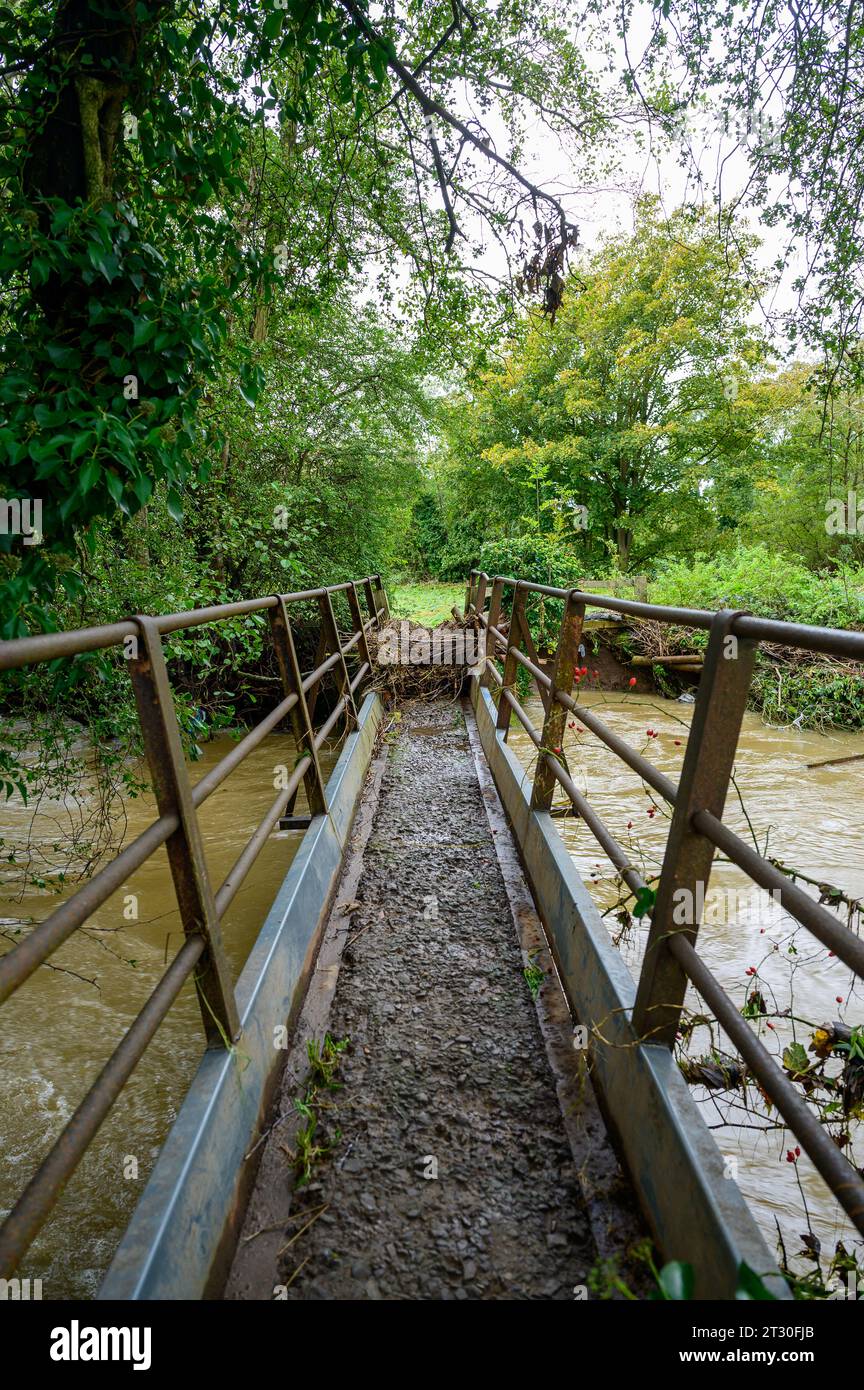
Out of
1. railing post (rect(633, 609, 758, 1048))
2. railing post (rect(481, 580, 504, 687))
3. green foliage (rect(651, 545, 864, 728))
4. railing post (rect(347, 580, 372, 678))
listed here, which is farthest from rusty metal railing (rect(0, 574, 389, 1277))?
green foliage (rect(651, 545, 864, 728))

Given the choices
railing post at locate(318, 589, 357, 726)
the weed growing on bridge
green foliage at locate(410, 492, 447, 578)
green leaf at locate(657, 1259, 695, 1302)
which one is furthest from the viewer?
green foliage at locate(410, 492, 447, 578)

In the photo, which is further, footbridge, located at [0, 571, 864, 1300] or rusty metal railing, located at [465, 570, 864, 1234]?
footbridge, located at [0, 571, 864, 1300]

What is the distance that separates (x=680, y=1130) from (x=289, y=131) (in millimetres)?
10283

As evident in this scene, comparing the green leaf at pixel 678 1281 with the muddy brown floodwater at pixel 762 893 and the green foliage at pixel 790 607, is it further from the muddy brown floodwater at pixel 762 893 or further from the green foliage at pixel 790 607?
the green foliage at pixel 790 607

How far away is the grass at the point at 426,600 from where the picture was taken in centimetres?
1546

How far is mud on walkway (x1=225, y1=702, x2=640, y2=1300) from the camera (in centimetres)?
151

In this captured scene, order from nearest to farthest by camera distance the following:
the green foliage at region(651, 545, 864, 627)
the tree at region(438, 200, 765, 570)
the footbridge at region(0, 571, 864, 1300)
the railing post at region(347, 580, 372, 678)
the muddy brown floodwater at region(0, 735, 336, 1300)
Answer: the footbridge at region(0, 571, 864, 1300) → the muddy brown floodwater at region(0, 735, 336, 1300) → the railing post at region(347, 580, 372, 678) → the green foliage at region(651, 545, 864, 627) → the tree at region(438, 200, 765, 570)

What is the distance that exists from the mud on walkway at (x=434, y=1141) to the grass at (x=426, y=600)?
10.3 m

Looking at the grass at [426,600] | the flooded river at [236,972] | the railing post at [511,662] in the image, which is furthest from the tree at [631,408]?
the railing post at [511,662]

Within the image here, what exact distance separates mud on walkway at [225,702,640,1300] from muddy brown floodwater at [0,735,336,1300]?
474 mm

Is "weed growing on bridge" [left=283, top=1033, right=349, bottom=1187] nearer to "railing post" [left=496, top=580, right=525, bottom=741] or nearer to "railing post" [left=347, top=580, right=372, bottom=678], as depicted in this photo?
"railing post" [left=496, top=580, right=525, bottom=741]

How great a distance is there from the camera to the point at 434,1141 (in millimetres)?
1850

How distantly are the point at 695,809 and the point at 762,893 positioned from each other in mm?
3466

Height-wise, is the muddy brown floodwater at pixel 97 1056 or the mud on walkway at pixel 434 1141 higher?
the mud on walkway at pixel 434 1141
